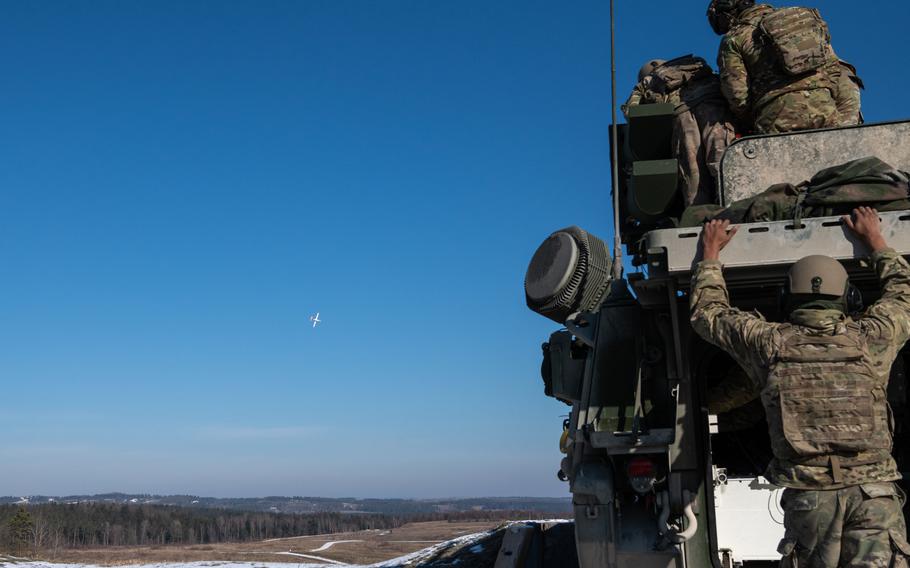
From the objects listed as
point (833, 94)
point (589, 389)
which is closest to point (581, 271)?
point (589, 389)

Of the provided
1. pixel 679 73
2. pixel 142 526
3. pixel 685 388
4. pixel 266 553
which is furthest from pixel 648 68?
pixel 142 526

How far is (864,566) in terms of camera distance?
3.53 metres

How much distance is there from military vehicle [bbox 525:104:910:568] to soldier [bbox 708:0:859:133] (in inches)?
31.0

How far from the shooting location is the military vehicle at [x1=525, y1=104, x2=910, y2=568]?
4.48 meters

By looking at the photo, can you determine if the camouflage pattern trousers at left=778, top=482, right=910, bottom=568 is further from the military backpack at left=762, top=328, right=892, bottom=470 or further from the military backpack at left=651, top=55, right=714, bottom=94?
the military backpack at left=651, top=55, right=714, bottom=94

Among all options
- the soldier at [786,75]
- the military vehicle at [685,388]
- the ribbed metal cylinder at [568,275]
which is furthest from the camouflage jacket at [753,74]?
the ribbed metal cylinder at [568,275]

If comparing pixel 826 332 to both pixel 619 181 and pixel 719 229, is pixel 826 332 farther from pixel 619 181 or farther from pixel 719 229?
pixel 619 181

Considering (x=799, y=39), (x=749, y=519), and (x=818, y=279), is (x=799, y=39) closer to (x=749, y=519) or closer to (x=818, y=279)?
(x=818, y=279)

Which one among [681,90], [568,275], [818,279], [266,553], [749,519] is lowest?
[266,553]

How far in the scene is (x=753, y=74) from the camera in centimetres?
624

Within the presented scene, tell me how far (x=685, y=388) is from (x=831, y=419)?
130cm

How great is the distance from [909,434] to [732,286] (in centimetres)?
127

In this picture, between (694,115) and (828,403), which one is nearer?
(828,403)

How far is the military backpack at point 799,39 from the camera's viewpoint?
5.97 m
